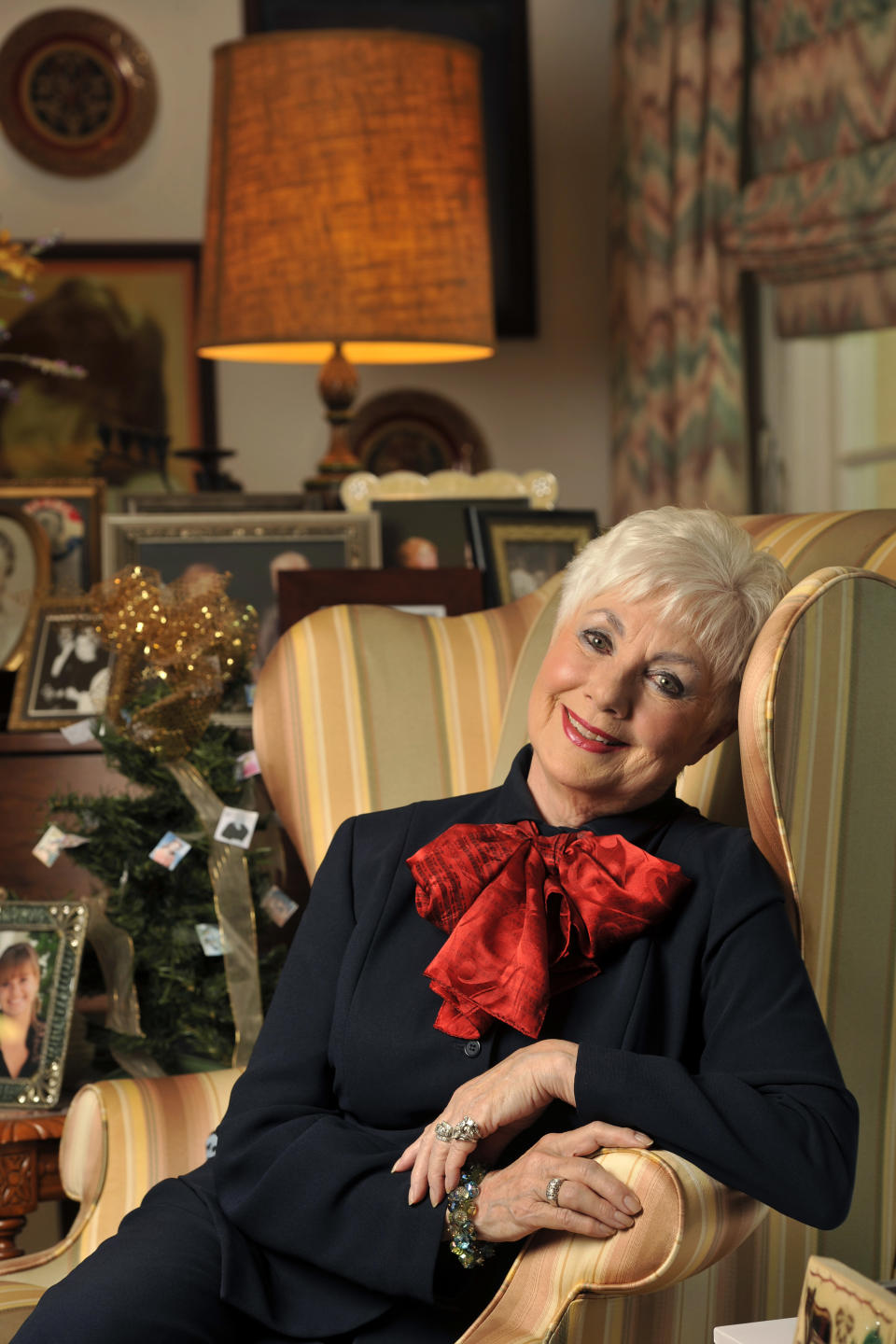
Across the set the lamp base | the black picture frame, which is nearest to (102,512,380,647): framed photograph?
the lamp base

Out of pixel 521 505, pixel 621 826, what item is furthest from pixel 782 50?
pixel 621 826

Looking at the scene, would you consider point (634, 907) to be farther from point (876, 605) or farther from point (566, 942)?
point (876, 605)

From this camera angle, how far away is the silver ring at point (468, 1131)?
120 centimetres

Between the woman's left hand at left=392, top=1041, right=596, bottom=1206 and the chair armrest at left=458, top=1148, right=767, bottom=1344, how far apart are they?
8 cm

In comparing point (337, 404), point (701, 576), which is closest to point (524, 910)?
point (701, 576)

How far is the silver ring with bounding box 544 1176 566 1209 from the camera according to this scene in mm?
1116

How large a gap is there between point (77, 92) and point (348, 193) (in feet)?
4.90

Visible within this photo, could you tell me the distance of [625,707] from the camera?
135 cm

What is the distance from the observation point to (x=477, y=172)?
8.32 feet

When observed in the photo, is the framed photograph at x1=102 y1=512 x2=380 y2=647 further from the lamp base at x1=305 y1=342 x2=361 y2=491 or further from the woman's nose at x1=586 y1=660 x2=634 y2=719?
the woman's nose at x1=586 y1=660 x2=634 y2=719

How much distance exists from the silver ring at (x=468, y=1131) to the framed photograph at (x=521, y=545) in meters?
1.25

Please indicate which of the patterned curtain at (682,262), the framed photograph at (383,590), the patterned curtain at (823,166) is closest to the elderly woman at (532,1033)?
the framed photograph at (383,590)

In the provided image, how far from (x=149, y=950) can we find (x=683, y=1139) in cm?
108

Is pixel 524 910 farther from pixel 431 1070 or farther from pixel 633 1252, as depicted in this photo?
pixel 633 1252
